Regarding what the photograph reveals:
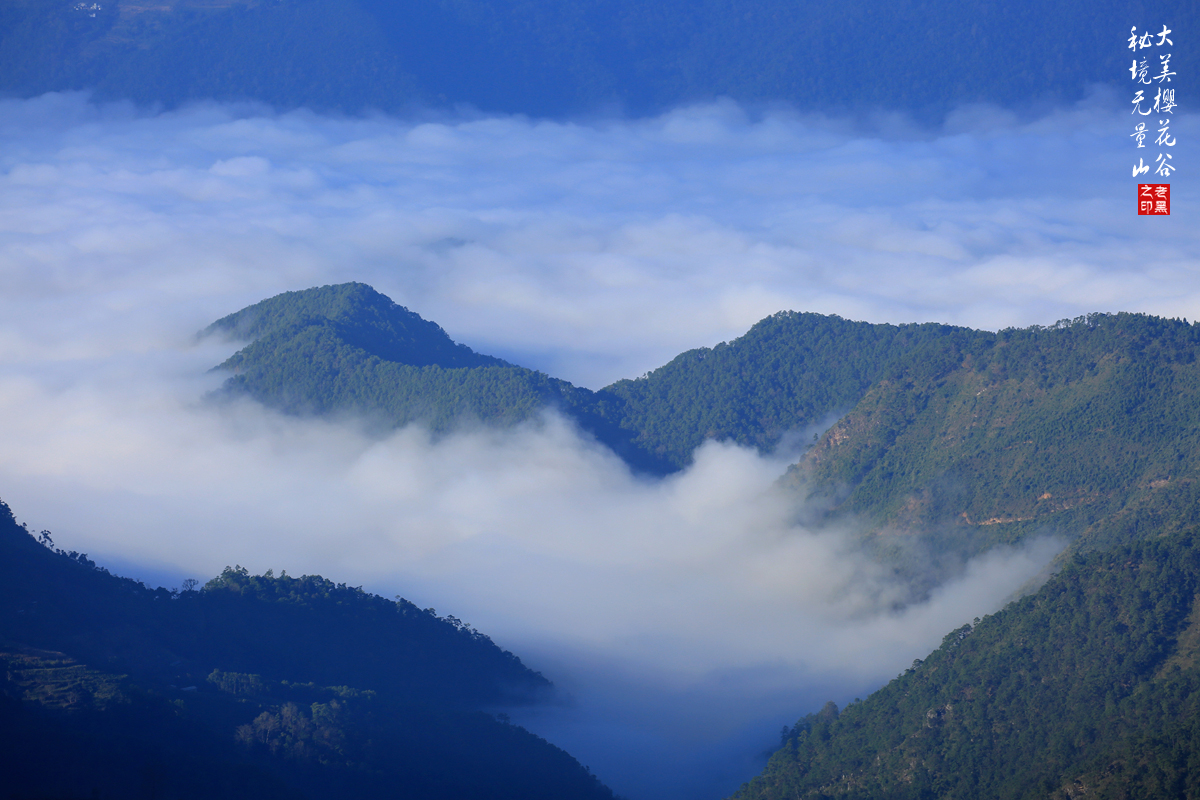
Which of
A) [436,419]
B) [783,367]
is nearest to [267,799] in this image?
[436,419]

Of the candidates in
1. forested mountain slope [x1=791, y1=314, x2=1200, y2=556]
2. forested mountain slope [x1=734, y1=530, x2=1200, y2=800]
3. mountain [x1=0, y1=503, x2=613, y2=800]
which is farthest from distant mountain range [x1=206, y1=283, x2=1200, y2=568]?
mountain [x1=0, y1=503, x2=613, y2=800]

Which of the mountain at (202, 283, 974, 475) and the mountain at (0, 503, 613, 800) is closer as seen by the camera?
the mountain at (0, 503, 613, 800)

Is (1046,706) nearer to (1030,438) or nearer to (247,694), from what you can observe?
(1030,438)

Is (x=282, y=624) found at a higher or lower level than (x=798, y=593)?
lower

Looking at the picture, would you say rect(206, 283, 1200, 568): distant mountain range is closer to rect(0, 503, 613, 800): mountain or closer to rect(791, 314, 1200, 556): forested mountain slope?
rect(791, 314, 1200, 556): forested mountain slope

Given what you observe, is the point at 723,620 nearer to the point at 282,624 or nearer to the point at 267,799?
the point at 282,624

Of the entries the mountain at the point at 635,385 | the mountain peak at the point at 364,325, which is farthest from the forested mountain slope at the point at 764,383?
the mountain peak at the point at 364,325

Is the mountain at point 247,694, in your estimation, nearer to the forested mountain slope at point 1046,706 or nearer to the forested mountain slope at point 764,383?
the forested mountain slope at point 1046,706
